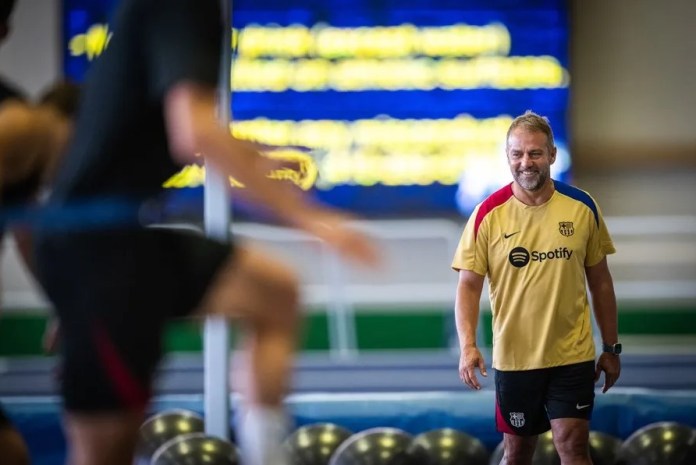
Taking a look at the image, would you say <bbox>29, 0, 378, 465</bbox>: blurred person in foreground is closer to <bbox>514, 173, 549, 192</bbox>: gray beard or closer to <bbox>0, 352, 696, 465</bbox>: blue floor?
<bbox>514, 173, 549, 192</bbox>: gray beard

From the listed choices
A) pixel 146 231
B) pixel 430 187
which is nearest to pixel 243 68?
pixel 430 187

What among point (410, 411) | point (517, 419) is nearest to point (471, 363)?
point (517, 419)

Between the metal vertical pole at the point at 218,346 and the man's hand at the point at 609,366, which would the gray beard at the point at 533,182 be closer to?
the man's hand at the point at 609,366

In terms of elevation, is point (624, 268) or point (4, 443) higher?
point (4, 443)

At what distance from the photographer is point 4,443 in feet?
9.77

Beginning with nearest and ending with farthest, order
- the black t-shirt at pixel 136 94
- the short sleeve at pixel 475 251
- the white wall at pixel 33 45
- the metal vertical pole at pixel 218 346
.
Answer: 1. the black t-shirt at pixel 136 94
2. the short sleeve at pixel 475 251
3. the metal vertical pole at pixel 218 346
4. the white wall at pixel 33 45

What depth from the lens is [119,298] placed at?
7.45 ft

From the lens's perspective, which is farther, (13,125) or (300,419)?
(300,419)

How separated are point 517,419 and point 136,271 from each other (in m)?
2.01

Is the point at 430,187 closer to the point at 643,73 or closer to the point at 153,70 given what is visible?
the point at 643,73

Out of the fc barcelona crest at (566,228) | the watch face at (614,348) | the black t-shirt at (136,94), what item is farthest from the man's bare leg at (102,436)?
the watch face at (614,348)

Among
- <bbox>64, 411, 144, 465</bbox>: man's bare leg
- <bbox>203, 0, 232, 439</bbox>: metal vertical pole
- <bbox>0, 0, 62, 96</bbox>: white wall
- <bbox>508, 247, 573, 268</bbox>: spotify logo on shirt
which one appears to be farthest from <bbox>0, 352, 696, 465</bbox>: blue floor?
<bbox>0, 0, 62, 96</bbox>: white wall

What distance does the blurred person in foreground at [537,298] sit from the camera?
3.90m

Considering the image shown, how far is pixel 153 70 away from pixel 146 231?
31 cm
